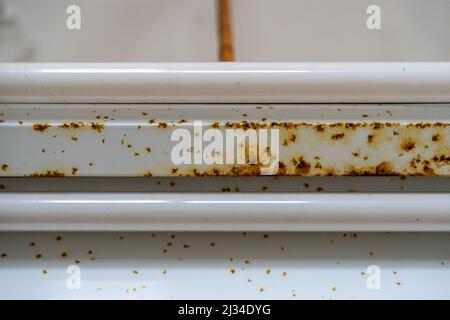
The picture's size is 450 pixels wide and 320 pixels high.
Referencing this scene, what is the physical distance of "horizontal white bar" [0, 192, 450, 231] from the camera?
0.44 metres

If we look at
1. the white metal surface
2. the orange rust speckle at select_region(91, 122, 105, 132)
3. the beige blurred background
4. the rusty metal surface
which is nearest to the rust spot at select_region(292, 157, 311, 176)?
the rusty metal surface

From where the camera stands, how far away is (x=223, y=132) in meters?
0.43

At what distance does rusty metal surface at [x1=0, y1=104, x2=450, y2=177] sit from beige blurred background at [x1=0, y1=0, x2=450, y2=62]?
36 centimetres

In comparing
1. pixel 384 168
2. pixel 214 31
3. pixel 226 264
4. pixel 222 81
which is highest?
pixel 214 31

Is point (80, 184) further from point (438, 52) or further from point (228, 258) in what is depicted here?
point (438, 52)

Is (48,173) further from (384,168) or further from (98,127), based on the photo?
(384,168)

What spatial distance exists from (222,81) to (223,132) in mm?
61

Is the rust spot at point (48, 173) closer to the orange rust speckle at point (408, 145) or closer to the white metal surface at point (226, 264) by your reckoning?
the white metal surface at point (226, 264)

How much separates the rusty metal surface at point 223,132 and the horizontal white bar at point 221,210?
3 cm

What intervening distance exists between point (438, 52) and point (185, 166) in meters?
0.66

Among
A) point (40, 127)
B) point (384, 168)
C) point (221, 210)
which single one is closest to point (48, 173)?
point (40, 127)
